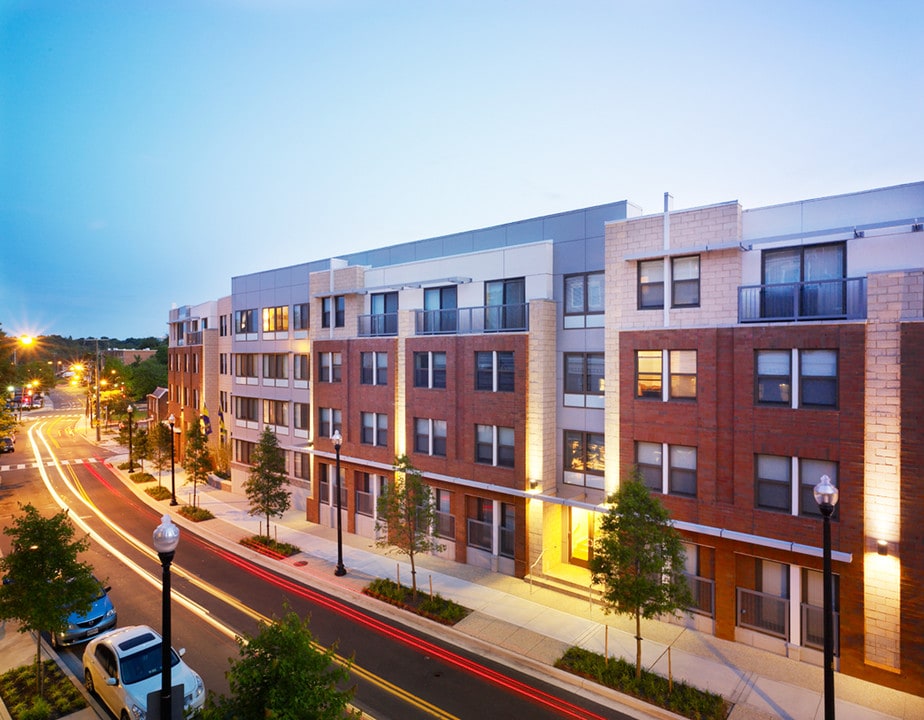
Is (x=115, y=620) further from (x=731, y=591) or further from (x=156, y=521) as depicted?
(x=731, y=591)

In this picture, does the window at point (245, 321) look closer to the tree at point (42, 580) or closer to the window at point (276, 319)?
the window at point (276, 319)

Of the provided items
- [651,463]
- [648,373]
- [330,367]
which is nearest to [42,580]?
[651,463]

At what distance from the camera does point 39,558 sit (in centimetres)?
1372

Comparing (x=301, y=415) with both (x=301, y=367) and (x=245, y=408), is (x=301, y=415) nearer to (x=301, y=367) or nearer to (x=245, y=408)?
(x=301, y=367)

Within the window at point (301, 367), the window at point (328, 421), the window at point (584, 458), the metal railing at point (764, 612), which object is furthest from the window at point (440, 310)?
the metal railing at point (764, 612)

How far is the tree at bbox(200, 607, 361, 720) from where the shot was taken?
779 cm

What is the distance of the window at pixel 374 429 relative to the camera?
27.2 metres

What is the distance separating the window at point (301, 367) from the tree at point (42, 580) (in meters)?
19.4

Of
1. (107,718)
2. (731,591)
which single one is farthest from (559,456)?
(107,718)

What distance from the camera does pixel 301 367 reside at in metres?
34.0

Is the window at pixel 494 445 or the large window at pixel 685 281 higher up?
the large window at pixel 685 281

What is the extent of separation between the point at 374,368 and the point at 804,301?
745 inches

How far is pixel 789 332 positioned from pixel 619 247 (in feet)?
21.0

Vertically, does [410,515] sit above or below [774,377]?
below
